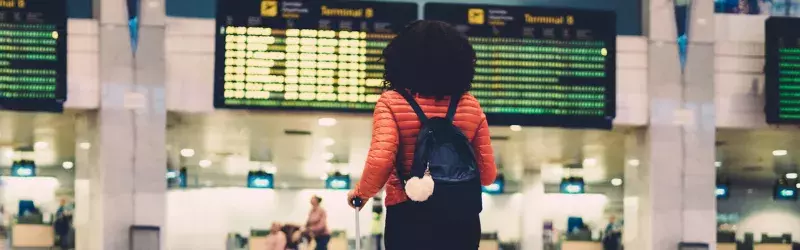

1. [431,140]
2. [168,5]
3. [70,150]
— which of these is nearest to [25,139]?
[70,150]

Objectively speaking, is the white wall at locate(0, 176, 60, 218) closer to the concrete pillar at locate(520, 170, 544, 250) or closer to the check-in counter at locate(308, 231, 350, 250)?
the check-in counter at locate(308, 231, 350, 250)

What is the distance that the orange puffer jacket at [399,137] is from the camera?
643cm

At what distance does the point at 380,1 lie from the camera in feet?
49.5

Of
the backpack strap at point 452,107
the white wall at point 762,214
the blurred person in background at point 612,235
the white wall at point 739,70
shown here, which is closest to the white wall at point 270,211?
the blurred person in background at point 612,235

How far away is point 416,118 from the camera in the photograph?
6.55 m

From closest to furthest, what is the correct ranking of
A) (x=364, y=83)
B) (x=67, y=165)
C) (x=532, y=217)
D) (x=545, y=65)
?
(x=364, y=83)
(x=545, y=65)
(x=532, y=217)
(x=67, y=165)

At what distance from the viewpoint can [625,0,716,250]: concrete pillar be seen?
1664 cm

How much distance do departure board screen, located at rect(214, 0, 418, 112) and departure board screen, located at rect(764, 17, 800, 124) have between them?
428 cm

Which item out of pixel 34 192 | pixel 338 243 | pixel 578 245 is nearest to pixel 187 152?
pixel 338 243

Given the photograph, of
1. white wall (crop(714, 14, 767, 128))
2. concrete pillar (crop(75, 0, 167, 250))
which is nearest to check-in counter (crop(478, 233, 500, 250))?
white wall (crop(714, 14, 767, 128))

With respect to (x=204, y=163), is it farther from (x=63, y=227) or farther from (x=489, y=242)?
(x=489, y=242)

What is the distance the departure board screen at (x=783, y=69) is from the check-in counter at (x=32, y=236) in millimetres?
15967

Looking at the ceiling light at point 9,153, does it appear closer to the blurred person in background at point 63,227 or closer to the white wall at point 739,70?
the blurred person in background at point 63,227

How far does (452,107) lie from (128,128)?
31.7 feet
